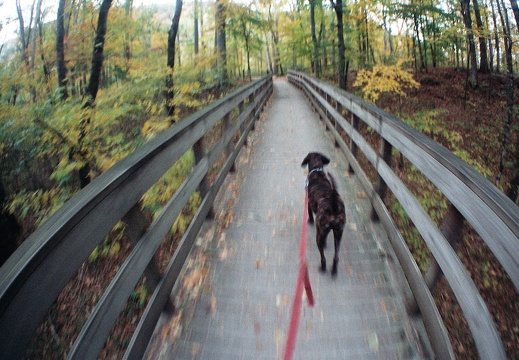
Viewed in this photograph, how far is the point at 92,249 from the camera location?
4.79 ft

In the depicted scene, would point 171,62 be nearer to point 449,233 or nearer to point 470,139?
point 449,233

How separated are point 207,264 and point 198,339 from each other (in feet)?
2.96

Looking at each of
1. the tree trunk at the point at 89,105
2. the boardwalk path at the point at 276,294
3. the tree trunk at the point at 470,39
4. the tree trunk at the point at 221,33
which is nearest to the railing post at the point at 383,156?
the boardwalk path at the point at 276,294

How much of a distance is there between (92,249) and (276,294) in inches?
68.4

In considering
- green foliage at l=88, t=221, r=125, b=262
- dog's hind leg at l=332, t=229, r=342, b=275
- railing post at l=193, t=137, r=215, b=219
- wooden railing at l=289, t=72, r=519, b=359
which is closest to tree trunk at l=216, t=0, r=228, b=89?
green foliage at l=88, t=221, r=125, b=262

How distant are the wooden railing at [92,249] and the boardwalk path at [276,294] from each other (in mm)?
325

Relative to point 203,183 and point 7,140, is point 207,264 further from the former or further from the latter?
point 7,140

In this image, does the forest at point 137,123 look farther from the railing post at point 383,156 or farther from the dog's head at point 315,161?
the dog's head at point 315,161

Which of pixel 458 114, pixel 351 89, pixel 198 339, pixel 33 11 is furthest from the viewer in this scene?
pixel 33 11

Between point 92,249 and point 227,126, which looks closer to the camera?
point 92,249

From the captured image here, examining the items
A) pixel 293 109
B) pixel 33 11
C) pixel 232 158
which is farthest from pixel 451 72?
pixel 33 11

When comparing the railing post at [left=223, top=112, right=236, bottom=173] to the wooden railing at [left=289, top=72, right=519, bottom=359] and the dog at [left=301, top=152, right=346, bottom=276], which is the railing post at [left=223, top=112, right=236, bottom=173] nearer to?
the dog at [left=301, top=152, right=346, bottom=276]

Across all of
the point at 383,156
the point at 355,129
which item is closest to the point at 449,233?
the point at 383,156

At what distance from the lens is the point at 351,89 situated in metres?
18.4
